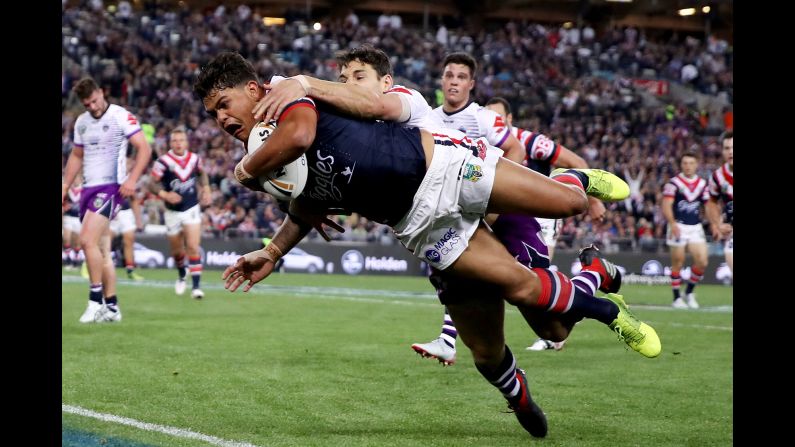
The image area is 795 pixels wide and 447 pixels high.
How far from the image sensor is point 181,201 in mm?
17031

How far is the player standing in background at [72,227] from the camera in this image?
2331cm

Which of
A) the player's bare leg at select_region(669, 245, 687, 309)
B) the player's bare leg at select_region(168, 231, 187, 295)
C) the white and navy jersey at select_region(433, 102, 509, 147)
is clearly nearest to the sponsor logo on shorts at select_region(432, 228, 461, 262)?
the white and navy jersey at select_region(433, 102, 509, 147)

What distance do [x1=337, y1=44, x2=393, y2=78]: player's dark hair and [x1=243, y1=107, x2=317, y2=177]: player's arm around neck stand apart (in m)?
1.80

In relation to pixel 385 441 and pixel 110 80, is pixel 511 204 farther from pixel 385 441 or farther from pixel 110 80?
pixel 110 80

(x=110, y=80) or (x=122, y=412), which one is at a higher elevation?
(x=110, y=80)

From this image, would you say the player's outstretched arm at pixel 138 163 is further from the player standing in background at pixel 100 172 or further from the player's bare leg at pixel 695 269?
the player's bare leg at pixel 695 269

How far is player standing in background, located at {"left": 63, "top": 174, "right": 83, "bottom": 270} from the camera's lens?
76.5 ft

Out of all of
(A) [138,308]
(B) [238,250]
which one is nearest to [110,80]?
Answer: (B) [238,250]

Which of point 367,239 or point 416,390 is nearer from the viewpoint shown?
point 416,390

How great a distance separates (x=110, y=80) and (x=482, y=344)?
27.3 m

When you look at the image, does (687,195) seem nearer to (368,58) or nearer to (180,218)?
(180,218)

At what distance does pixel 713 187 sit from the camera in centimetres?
1580

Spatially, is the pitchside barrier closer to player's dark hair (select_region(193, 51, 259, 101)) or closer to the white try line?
the white try line

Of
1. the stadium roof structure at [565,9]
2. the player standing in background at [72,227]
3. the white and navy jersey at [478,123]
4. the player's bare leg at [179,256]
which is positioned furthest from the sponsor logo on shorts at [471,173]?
the stadium roof structure at [565,9]
